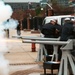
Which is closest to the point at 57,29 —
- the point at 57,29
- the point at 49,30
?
the point at 57,29

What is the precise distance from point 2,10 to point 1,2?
63 cm

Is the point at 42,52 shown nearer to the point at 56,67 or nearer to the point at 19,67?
Result: the point at 19,67

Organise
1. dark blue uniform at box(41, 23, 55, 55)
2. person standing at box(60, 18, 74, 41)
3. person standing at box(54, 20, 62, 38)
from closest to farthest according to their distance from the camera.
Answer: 1. person standing at box(60, 18, 74, 41)
2. dark blue uniform at box(41, 23, 55, 55)
3. person standing at box(54, 20, 62, 38)

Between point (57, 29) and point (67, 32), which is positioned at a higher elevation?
point (67, 32)

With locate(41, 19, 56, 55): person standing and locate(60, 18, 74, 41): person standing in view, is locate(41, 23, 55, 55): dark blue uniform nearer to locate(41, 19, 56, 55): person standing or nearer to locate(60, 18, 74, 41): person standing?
locate(41, 19, 56, 55): person standing

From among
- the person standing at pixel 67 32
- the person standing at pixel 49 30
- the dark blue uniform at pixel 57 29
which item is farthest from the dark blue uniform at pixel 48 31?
the person standing at pixel 67 32

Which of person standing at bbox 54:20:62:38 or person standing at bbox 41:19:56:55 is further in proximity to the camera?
person standing at bbox 54:20:62:38

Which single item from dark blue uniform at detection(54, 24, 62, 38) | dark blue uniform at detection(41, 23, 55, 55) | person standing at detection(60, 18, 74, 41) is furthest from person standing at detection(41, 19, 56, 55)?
person standing at detection(60, 18, 74, 41)

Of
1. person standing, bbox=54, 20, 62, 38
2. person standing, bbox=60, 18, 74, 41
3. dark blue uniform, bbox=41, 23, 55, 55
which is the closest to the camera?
person standing, bbox=60, 18, 74, 41

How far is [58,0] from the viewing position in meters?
63.0

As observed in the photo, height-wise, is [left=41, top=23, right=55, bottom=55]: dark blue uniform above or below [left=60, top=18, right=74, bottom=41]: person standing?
below

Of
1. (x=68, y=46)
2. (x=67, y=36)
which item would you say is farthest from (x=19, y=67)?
(x=68, y=46)

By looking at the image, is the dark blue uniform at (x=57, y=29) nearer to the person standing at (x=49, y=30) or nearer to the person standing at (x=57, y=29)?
the person standing at (x=57, y=29)

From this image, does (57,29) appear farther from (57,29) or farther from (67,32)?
(67,32)
